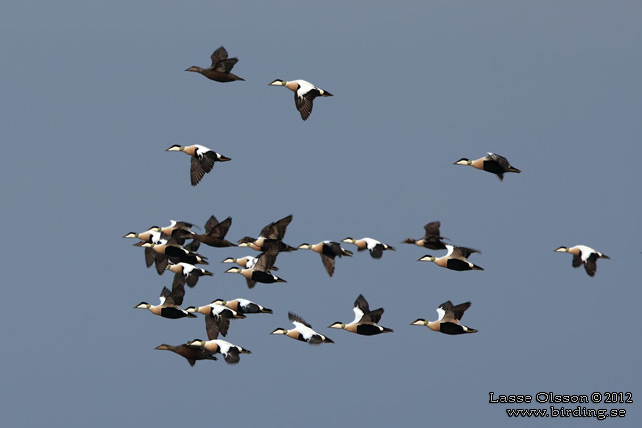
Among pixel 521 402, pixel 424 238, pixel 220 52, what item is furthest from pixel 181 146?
pixel 521 402

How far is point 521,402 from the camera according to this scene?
83500mm

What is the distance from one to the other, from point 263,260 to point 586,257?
11783 mm

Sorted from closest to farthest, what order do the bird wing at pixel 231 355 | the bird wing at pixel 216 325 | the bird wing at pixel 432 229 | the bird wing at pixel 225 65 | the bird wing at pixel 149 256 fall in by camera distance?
the bird wing at pixel 231 355 → the bird wing at pixel 216 325 → the bird wing at pixel 432 229 → the bird wing at pixel 225 65 → the bird wing at pixel 149 256

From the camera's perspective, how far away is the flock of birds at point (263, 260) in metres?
82.1

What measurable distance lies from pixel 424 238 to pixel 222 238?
23.1 feet

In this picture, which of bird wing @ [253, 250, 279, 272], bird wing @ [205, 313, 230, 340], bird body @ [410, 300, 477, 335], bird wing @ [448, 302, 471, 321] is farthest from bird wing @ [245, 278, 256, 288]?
bird wing @ [448, 302, 471, 321]

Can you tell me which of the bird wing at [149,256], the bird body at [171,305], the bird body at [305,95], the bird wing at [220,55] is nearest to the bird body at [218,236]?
the bird body at [171,305]

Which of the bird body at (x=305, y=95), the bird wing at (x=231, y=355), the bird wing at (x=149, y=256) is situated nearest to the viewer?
the bird wing at (x=231, y=355)

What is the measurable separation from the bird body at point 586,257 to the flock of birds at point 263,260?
0.04 meters

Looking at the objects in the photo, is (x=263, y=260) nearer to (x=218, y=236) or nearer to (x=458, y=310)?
(x=218, y=236)

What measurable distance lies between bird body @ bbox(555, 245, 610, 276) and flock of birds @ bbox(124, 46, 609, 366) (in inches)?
1.4

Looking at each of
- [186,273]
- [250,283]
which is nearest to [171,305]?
[186,273]

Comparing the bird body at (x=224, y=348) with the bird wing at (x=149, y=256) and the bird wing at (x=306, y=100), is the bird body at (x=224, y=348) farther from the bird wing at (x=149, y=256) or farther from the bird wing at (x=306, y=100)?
the bird wing at (x=306, y=100)

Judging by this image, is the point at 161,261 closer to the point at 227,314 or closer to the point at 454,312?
the point at 227,314
